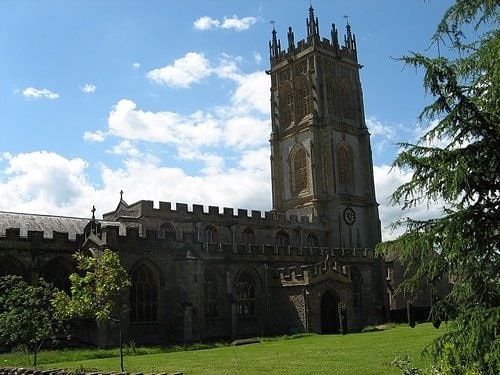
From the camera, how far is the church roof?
1182 inches

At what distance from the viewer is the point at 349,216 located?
48812 millimetres

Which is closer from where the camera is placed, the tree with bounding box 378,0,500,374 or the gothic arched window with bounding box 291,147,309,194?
the tree with bounding box 378,0,500,374

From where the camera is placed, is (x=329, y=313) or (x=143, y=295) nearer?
(x=143, y=295)

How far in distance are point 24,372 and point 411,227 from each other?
418 inches

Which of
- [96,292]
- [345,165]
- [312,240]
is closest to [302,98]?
[345,165]

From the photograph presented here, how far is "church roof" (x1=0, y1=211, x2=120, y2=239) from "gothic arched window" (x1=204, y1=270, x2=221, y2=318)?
795 cm

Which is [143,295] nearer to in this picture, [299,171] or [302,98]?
[299,171]

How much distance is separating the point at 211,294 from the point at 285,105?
26.7m

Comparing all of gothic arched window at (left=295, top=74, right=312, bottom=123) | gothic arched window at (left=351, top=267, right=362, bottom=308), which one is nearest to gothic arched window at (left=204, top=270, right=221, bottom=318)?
gothic arched window at (left=351, top=267, right=362, bottom=308)

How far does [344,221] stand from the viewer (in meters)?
48.0

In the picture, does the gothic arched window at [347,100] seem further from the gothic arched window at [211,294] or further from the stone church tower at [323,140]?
the gothic arched window at [211,294]

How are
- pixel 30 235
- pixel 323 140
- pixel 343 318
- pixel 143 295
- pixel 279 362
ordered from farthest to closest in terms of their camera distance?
pixel 323 140 → pixel 343 318 → pixel 143 295 → pixel 30 235 → pixel 279 362

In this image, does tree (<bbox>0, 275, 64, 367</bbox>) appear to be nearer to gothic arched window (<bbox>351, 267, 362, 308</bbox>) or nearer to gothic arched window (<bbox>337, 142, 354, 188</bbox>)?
gothic arched window (<bbox>351, 267, 362, 308</bbox>)

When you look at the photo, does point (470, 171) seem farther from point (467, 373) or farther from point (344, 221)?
point (344, 221)
